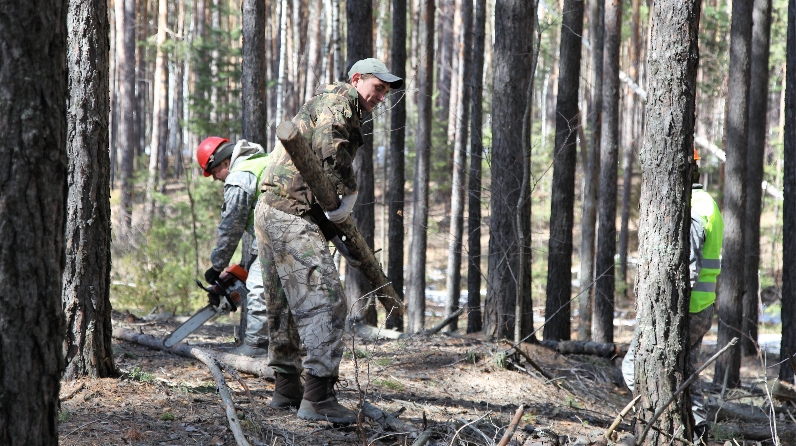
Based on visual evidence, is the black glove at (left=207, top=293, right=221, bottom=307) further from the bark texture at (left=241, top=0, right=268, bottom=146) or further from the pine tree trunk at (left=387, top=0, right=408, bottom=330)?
the pine tree trunk at (left=387, top=0, right=408, bottom=330)

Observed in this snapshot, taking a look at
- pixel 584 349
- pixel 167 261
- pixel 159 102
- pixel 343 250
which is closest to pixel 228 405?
pixel 343 250

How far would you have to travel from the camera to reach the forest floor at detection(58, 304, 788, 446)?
Answer: 374 centimetres

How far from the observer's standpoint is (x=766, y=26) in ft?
34.4

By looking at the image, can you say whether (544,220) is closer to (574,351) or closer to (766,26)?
(766,26)

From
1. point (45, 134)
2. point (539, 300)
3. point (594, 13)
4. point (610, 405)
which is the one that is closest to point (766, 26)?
point (594, 13)

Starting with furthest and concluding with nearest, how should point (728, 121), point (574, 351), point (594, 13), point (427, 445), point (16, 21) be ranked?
point (594, 13) < point (728, 121) < point (574, 351) < point (427, 445) < point (16, 21)

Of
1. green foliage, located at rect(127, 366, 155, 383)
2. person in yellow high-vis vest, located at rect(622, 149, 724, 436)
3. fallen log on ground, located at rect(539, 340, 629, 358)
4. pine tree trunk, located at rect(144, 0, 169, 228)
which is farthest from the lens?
pine tree trunk, located at rect(144, 0, 169, 228)

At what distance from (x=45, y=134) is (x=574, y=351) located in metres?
6.44

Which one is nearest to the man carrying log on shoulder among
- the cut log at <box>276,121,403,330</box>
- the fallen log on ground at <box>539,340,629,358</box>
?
the cut log at <box>276,121,403,330</box>

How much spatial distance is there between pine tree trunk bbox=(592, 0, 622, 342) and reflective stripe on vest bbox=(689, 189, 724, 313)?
5896 millimetres

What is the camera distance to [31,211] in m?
2.15

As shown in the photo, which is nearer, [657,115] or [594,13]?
[657,115]

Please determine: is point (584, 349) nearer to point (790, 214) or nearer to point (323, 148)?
point (790, 214)

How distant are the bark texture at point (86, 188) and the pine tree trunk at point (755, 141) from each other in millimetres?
9141
